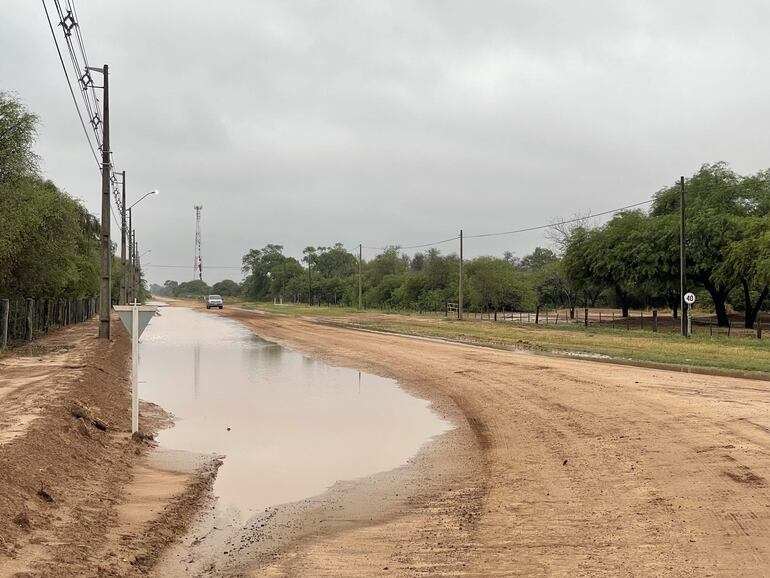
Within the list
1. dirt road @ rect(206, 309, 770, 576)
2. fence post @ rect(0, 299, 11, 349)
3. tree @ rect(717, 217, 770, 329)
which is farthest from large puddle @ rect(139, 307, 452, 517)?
tree @ rect(717, 217, 770, 329)

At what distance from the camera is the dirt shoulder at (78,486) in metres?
5.50

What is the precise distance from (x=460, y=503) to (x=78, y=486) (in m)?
4.26

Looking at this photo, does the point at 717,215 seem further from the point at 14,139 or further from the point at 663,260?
the point at 14,139

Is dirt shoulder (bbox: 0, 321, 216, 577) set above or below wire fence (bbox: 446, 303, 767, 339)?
Answer: below

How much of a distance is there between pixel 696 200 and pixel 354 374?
3673cm

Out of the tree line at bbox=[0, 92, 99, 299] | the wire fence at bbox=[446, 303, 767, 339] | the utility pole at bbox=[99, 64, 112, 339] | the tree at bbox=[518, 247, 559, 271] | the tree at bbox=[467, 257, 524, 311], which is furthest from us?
the tree at bbox=[518, 247, 559, 271]

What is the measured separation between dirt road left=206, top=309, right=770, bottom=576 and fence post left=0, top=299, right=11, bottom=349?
1632cm

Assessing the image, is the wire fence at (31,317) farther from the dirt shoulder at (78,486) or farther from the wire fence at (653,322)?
the wire fence at (653,322)

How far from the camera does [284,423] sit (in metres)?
12.3

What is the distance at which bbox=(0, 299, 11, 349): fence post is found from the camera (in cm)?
2272

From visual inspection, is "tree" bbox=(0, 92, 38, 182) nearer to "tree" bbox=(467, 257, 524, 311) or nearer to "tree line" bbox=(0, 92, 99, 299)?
"tree line" bbox=(0, 92, 99, 299)

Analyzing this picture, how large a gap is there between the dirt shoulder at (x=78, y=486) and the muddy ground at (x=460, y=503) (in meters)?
0.03

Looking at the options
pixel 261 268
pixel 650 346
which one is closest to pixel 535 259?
pixel 261 268

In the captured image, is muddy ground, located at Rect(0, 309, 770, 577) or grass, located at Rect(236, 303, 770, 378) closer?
muddy ground, located at Rect(0, 309, 770, 577)
